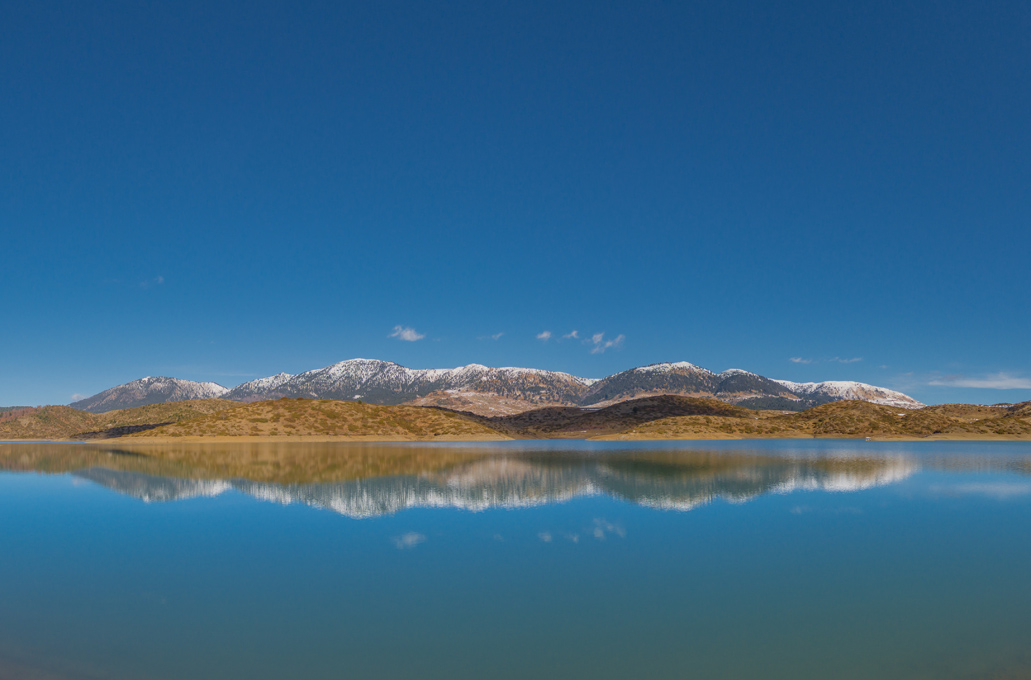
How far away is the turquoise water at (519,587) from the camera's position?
17.6 m

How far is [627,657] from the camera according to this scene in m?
17.7

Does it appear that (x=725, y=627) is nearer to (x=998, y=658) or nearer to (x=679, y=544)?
(x=998, y=658)

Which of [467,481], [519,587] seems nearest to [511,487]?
[467,481]

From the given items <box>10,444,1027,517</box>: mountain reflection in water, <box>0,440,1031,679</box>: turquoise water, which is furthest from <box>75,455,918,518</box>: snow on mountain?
<box>0,440,1031,679</box>: turquoise water

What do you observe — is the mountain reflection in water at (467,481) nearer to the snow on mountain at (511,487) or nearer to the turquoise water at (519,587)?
the snow on mountain at (511,487)

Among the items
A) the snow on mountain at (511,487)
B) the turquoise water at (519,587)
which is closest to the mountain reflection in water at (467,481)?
the snow on mountain at (511,487)

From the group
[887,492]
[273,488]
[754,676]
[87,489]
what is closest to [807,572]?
[754,676]

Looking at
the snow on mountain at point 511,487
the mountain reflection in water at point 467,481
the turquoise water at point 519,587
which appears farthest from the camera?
the mountain reflection in water at point 467,481

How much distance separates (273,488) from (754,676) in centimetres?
5774

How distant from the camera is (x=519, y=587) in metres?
25.4

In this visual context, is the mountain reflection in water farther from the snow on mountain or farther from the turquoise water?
the turquoise water

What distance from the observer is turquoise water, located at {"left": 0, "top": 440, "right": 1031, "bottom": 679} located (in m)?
17.6

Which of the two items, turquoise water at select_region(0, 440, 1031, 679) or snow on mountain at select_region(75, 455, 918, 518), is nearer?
turquoise water at select_region(0, 440, 1031, 679)

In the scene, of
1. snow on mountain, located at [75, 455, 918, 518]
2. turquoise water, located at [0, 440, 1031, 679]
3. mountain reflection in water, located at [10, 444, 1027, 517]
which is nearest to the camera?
turquoise water, located at [0, 440, 1031, 679]
